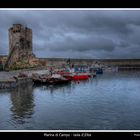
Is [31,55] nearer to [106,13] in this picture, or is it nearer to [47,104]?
[47,104]

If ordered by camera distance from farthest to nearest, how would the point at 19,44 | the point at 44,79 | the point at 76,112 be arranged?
the point at 44,79
the point at 19,44
the point at 76,112

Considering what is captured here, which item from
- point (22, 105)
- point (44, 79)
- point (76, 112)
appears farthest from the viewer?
point (44, 79)

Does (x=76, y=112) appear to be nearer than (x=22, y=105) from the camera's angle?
Yes

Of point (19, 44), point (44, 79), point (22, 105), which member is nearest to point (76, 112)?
point (22, 105)

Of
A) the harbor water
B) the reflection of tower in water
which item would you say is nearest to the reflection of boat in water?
the reflection of tower in water

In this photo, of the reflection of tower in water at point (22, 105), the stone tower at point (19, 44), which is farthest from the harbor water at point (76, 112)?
the stone tower at point (19, 44)

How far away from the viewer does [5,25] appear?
2.54 metres

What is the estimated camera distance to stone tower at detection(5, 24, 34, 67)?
8.84 ft

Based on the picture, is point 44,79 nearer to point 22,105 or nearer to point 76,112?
point 22,105

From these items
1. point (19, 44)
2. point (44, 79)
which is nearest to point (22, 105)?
point (19, 44)

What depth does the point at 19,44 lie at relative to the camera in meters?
2.80

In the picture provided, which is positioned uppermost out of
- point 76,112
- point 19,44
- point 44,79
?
point 19,44

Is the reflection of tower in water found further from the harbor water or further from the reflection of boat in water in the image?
the reflection of boat in water

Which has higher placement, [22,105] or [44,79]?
[44,79]
